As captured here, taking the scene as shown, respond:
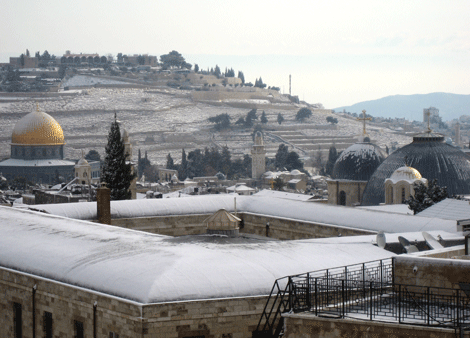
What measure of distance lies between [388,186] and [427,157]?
3.38 metres

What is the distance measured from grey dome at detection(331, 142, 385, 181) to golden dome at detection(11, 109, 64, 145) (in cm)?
5087

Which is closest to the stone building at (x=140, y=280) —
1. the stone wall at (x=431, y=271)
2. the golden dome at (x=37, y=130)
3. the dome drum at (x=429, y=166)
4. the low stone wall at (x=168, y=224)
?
the stone wall at (x=431, y=271)

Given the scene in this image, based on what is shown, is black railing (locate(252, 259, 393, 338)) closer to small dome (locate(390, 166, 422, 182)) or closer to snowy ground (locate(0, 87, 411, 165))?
small dome (locate(390, 166, 422, 182))

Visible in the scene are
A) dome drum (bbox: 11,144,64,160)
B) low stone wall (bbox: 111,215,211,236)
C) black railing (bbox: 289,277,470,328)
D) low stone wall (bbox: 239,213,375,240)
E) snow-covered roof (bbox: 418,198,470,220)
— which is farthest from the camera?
dome drum (bbox: 11,144,64,160)

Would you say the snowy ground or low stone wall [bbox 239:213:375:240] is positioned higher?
low stone wall [bbox 239:213:375:240]

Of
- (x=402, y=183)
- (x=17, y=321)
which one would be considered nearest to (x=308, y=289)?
(x=17, y=321)

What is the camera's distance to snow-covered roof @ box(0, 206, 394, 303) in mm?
15477

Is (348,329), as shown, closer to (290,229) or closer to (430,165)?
(290,229)

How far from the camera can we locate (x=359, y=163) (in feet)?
178

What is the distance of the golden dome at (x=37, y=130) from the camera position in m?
98.2

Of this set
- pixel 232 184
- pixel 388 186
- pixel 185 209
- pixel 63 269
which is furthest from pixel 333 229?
pixel 232 184

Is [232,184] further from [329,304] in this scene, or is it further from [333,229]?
[329,304]

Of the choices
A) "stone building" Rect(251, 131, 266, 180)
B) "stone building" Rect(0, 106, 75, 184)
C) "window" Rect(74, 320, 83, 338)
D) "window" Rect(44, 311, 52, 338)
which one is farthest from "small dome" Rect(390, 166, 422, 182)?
"stone building" Rect(0, 106, 75, 184)

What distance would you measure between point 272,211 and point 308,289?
1285 centimetres
